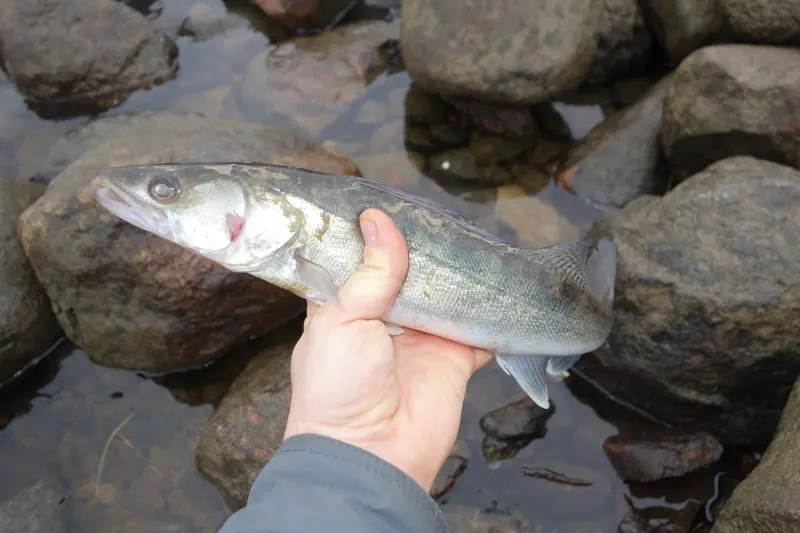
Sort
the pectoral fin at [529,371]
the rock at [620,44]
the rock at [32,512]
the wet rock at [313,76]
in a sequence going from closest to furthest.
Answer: the pectoral fin at [529,371] < the rock at [32,512] < the rock at [620,44] < the wet rock at [313,76]

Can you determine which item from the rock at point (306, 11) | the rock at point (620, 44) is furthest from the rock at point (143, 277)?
the rock at point (620, 44)

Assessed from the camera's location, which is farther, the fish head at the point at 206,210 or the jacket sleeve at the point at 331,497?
the fish head at the point at 206,210

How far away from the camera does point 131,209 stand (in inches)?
136

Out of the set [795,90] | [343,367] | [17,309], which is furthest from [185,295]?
[795,90]

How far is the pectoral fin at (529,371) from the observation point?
13.0ft

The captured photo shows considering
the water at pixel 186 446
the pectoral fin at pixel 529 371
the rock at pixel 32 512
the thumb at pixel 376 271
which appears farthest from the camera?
the water at pixel 186 446

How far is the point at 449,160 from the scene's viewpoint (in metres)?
6.49

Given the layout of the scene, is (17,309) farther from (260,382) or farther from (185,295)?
(260,382)

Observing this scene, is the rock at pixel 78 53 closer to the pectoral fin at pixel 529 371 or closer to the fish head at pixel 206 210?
the fish head at pixel 206 210

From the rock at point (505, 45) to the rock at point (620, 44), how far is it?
2.25 ft

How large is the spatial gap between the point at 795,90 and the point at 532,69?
2046 mm


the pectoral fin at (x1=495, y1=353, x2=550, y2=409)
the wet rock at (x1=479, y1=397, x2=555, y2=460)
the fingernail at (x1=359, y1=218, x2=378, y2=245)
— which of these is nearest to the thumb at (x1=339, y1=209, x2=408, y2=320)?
the fingernail at (x1=359, y1=218, x2=378, y2=245)

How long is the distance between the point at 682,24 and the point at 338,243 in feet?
15.4

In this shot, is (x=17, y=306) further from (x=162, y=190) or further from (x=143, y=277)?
(x=162, y=190)
